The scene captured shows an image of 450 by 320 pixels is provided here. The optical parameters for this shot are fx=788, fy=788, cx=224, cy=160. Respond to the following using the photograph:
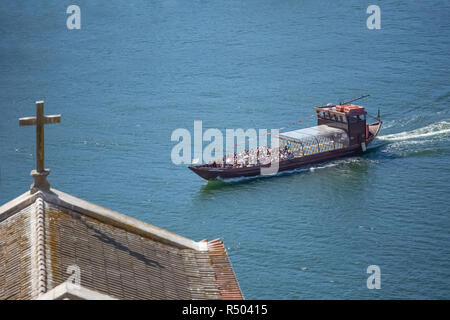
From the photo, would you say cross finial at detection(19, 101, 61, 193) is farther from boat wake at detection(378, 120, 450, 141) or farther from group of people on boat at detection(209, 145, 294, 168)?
boat wake at detection(378, 120, 450, 141)

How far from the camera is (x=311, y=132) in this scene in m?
111

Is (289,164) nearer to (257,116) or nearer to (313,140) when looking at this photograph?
(313,140)

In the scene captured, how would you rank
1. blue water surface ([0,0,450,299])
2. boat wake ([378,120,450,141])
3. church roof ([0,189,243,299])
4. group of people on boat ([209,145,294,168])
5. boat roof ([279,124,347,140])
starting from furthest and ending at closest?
1. boat wake ([378,120,450,141])
2. boat roof ([279,124,347,140])
3. group of people on boat ([209,145,294,168])
4. blue water surface ([0,0,450,299])
5. church roof ([0,189,243,299])

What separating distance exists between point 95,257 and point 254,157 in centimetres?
7627

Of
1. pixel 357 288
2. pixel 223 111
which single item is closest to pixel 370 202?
pixel 357 288

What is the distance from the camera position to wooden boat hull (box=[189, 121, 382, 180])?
330 feet

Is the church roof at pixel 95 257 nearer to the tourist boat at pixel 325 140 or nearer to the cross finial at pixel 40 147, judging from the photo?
the cross finial at pixel 40 147

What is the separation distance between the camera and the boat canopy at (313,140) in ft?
354

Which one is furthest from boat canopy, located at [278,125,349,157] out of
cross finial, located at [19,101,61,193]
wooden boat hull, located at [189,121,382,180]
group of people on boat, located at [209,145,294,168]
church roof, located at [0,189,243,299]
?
cross finial, located at [19,101,61,193]

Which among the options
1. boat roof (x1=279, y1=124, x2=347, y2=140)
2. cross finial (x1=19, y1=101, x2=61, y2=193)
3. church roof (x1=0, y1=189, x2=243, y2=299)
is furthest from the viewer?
boat roof (x1=279, y1=124, x2=347, y2=140)

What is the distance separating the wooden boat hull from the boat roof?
9.67ft

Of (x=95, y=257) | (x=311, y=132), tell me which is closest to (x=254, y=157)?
(x=311, y=132)

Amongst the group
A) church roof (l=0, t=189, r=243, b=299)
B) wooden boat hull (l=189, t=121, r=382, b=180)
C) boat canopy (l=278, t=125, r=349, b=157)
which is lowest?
church roof (l=0, t=189, r=243, b=299)

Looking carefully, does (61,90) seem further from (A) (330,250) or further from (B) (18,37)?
(A) (330,250)
